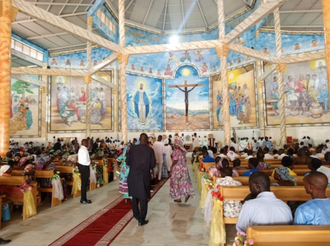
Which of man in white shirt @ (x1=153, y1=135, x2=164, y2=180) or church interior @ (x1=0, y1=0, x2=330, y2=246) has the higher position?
church interior @ (x1=0, y1=0, x2=330, y2=246)

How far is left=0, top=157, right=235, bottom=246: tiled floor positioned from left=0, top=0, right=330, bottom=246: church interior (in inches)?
5.4

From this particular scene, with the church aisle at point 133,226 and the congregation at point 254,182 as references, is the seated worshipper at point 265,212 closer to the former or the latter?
the congregation at point 254,182

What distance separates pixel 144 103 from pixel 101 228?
17778 mm

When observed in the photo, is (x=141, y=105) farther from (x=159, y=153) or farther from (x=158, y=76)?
(x=159, y=153)

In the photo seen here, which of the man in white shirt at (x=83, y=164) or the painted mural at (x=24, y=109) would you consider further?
the painted mural at (x=24, y=109)

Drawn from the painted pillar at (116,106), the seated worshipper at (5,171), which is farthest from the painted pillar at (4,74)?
the painted pillar at (116,106)

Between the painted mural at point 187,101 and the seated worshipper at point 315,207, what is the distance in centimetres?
1971

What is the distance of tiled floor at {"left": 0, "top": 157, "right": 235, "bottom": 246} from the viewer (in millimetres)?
3994

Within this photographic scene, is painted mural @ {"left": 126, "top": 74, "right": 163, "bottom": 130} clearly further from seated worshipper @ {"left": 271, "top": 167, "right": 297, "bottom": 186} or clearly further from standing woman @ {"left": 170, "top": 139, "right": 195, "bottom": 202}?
seated worshipper @ {"left": 271, "top": 167, "right": 297, "bottom": 186}

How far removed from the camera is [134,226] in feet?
15.2

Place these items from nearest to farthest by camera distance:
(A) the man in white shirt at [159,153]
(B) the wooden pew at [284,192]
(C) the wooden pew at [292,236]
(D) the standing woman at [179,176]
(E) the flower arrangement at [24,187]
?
(C) the wooden pew at [292,236], (B) the wooden pew at [284,192], (E) the flower arrangement at [24,187], (D) the standing woman at [179,176], (A) the man in white shirt at [159,153]

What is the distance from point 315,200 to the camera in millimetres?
2141

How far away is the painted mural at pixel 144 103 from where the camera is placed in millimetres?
21109

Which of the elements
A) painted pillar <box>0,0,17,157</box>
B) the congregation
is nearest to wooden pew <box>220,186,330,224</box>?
the congregation
